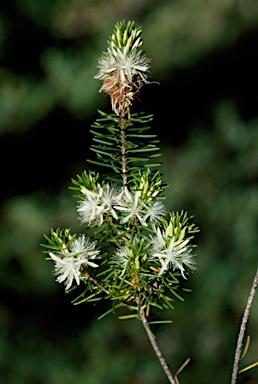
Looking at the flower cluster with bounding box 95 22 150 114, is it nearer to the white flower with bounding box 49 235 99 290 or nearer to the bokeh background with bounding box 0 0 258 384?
the white flower with bounding box 49 235 99 290

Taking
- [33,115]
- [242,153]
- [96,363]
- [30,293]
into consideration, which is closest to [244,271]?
[242,153]

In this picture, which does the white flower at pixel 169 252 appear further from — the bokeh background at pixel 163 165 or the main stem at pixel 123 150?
the bokeh background at pixel 163 165

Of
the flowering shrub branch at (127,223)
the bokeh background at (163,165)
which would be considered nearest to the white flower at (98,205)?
the flowering shrub branch at (127,223)

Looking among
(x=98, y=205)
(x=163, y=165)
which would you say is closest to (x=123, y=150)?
(x=98, y=205)

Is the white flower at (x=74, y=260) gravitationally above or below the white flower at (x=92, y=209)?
below

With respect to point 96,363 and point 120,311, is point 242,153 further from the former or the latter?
point 96,363
